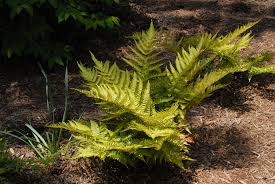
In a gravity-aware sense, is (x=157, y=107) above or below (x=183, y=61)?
below

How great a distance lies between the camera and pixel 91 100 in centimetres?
421

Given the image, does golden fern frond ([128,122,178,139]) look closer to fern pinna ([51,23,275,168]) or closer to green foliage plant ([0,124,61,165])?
fern pinna ([51,23,275,168])

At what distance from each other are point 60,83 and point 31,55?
0.53m

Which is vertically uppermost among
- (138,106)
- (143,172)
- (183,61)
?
(183,61)

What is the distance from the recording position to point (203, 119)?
A: 3.93m

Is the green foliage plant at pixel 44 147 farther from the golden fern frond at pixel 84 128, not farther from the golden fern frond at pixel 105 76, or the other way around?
the golden fern frond at pixel 105 76

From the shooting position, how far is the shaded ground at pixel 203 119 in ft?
10.8

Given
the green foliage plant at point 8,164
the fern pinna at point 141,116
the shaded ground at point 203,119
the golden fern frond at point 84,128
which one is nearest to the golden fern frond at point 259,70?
the shaded ground at point 203,119

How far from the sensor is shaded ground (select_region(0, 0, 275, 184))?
10.8ft

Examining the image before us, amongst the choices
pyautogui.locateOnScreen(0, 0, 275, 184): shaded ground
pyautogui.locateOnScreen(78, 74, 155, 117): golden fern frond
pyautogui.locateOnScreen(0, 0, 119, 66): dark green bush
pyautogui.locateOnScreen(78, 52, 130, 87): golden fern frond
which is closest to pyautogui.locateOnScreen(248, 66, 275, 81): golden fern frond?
pyautogui.locateOnScreen(0, 0, 275, 184): shaded ground

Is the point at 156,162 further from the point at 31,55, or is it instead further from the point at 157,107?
the point at 31,55

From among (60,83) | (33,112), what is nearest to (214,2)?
(60,83)

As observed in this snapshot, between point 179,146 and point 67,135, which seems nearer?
point 179,146

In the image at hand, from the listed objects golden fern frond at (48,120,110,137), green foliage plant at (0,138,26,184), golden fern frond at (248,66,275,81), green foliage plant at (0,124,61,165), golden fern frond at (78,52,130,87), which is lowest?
green foliage plant at (0,138,26,184)
